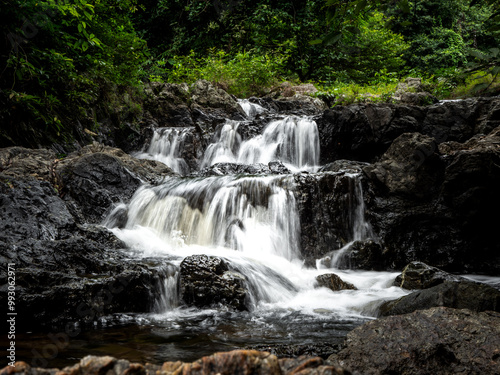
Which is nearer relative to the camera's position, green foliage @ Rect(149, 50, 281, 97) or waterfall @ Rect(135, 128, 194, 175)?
waterfall @ Rect(135, 128, 194, 175)

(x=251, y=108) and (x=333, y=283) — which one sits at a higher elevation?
(x=251, y=108)

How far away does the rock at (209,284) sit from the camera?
448cm

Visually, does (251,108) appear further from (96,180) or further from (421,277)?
(421,277)

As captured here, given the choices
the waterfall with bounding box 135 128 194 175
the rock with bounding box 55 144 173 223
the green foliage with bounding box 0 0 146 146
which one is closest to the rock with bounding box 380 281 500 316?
the green foliage with bounding box 0 0 146 146

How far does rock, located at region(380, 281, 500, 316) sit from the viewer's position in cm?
337

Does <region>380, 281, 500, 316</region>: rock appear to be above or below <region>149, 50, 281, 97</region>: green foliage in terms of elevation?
below

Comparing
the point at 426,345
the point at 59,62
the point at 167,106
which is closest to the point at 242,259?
the point at 426,345

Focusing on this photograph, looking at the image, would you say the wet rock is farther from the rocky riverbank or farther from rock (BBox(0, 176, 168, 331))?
rock (BBox(0, 176, 168, 331))

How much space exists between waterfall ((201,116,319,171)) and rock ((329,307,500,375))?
7.80 m

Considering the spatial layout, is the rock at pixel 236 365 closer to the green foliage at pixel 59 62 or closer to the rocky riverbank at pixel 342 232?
the rocky riverbank at pixel 342 232

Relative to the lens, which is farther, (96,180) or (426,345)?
(96,180)

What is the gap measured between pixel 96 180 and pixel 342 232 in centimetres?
549

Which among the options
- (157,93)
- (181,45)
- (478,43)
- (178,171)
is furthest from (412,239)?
(478,43)

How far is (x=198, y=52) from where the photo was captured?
20.8 m
